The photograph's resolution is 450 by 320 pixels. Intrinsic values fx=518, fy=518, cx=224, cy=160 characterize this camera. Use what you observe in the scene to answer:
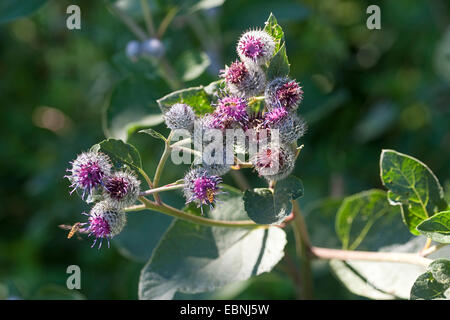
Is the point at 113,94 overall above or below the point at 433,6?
below

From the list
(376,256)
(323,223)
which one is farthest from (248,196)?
(323,223)

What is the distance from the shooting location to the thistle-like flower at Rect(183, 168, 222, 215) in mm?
1688

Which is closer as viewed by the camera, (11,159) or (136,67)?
(136,67)

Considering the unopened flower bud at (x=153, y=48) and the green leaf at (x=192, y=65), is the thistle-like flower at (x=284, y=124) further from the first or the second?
the unopened flower bud at (x=153, y=48)

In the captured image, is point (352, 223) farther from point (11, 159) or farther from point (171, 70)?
point (11, 159)

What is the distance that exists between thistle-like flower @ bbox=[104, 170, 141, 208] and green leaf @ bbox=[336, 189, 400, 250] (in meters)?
1.09

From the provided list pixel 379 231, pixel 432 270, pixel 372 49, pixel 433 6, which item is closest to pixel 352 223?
pixel 379 231

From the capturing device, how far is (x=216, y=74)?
3.29 m

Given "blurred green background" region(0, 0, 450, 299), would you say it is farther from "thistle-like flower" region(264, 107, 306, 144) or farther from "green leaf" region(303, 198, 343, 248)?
"thistle-like flower" region(264, 107, 306, 144)

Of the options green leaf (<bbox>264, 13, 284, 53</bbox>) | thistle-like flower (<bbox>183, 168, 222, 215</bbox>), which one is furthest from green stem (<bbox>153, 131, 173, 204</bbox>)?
green leaf (<bbox>264, 13, 284, 53</bbox>)

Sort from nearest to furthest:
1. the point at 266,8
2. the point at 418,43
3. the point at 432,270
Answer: the point at 432,270, the point at 266,8, the point at 418,43
